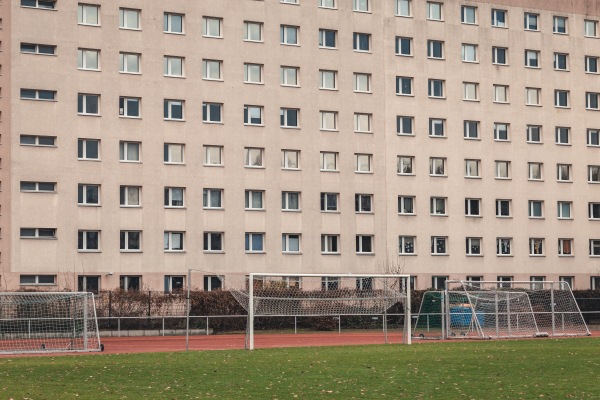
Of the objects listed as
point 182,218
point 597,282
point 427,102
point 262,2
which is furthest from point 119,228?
point 597,282

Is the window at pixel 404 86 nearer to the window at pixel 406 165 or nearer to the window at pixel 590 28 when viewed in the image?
the window at pixel 406 165

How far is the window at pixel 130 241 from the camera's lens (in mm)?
72625

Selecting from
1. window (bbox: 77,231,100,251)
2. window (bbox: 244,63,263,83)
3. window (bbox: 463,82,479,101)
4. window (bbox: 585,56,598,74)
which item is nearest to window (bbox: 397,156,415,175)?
window (bbox: 463,82,479,101)

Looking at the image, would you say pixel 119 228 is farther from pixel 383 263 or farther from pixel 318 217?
pixel 383 263

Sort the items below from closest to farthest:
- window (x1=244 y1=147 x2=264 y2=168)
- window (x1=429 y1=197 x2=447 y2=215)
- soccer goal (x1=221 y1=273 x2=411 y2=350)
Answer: soccer goal (x1=221 y1=273 x2=411 y2=350) → window (x1=244 y1=147 x2=264 y2=168) → window (x1=429 y1=197 x2=447 y2=215)

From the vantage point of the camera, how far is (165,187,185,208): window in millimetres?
74562

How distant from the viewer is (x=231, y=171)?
76438 millimetres

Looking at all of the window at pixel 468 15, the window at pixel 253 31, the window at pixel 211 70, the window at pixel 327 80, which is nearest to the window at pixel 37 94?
the window at pixel 211 70

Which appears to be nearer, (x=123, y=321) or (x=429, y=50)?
(x=123, y=321)

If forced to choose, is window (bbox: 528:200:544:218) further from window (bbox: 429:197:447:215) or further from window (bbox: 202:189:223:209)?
window (bbox: 202:189:223:209)

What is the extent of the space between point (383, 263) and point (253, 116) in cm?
1411

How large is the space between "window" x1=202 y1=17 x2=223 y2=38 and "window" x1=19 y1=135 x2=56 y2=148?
12851 mm

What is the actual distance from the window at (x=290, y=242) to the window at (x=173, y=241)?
732 centimetres

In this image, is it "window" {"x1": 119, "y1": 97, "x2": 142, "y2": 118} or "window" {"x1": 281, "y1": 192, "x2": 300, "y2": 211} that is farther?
"window" {"x1": 281, "y1": 192, "x2": 300, "y2": 211}
